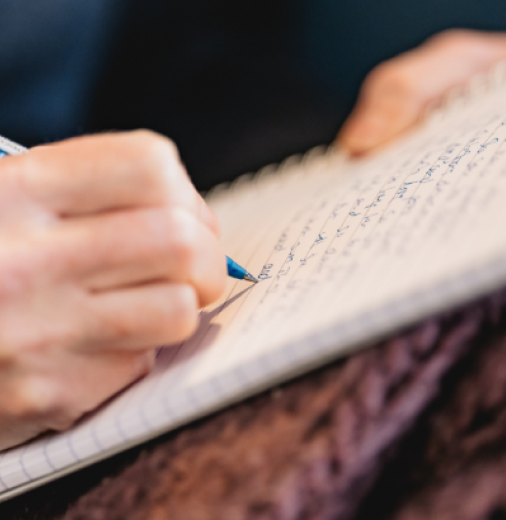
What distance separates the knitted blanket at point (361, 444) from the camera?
0.65 ft

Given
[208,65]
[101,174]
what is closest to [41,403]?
[101,174]

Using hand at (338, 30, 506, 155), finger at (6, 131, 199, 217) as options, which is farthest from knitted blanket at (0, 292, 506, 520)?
hand at (338, 30, 506, 155)

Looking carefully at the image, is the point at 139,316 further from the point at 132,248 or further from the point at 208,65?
the point at 208,65

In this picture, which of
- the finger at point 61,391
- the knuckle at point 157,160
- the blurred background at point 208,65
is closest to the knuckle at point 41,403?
the finger at point 61,391

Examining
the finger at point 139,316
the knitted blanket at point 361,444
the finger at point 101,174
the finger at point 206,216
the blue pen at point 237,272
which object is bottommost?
the knitted blanket at point 361,444

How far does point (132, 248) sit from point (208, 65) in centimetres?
50

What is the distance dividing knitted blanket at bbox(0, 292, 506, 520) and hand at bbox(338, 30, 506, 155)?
1.33 feet

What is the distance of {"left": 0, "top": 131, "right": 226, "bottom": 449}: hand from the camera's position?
224 millimetres

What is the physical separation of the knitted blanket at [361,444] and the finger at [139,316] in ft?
0.16

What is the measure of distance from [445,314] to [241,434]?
11 centimetres

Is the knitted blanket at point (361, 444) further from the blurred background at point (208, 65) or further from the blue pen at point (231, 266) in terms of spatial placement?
the blurred background at point (208, 65)

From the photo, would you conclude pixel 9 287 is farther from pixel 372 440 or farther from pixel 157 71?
pixel 157 71

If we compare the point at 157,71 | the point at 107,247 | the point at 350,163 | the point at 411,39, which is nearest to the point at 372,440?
the point at 107,247

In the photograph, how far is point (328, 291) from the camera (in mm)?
234
